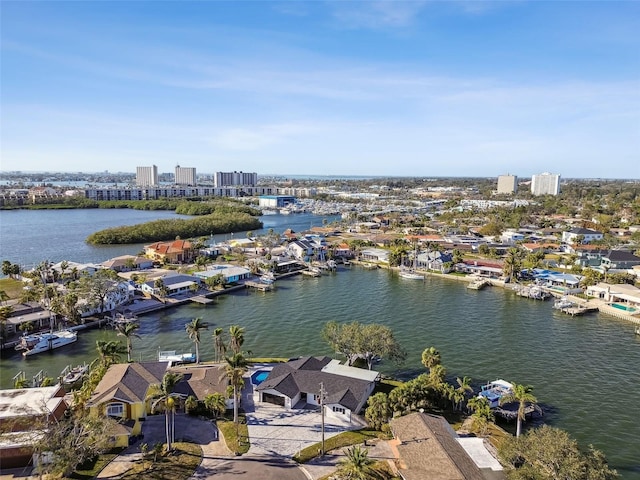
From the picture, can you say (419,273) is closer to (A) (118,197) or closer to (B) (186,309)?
(B) (186,309)

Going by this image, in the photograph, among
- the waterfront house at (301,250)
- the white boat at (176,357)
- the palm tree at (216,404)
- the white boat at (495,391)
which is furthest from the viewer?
the waterfront house at (301,250)

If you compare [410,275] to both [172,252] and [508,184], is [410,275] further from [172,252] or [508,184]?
[508,184]

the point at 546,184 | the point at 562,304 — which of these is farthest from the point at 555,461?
the point at 546,184

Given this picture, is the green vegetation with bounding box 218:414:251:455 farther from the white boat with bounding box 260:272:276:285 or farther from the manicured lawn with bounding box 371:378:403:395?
the white boat with bounding box 260:272:276:285

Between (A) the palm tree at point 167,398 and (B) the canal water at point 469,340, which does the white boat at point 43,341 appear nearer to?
(B) the canal water at point 469,340

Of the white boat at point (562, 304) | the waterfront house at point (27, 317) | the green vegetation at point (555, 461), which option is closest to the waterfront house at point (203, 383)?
the green vegetation at point (555, 461)

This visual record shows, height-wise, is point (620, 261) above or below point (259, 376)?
above
